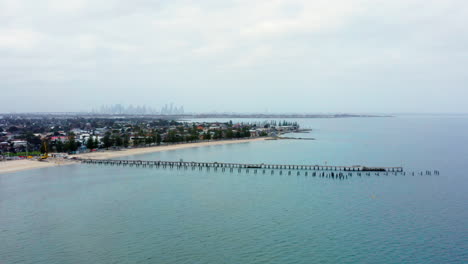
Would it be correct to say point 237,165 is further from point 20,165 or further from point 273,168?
point 20,165

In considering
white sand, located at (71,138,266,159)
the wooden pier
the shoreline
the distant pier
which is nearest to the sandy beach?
the shoreline

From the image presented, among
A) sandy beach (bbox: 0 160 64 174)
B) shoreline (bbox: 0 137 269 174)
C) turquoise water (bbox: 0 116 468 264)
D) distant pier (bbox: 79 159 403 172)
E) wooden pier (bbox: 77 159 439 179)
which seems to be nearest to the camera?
turquoise water (bbox: 0 116 468 264)

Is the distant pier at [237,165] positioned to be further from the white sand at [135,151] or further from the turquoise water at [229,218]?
the white sand at [135,151]

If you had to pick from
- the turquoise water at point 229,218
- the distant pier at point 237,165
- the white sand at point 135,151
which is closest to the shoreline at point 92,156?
the white sand at point 135,151

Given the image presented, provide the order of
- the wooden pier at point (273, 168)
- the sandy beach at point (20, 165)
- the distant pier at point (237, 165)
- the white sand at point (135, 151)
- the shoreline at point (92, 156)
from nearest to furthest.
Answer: the wooden pier at point (273, 168) → the distant pier at point (237, 165) → the sandy beach at point (20, 165) → the shoreline at point (92, 156) → the white sand at point (135, 151)

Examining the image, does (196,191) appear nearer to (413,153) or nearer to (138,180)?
(138,180)

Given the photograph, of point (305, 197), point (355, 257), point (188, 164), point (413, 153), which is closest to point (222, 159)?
point (188, 164)

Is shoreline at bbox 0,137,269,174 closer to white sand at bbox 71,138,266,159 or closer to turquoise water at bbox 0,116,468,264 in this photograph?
white sand at bbox 71,138,266,159

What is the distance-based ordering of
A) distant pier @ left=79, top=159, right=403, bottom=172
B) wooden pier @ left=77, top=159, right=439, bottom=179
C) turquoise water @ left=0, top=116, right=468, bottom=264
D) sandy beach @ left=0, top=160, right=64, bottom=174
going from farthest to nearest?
1. sandy beach @ left=0, top=160, right=64, bottom=174
2. distant pier @ left=79, top=159, right=403, bottom=172
3. wooden pier @ left=77, top=159, right=439, bottom=179
4. turquoise water @ left=0, top=116, right=468, bottom=264
